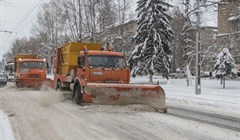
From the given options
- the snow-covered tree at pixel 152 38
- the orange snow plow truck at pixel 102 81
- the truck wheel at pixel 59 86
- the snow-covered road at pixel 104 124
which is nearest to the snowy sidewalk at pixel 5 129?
the snow-covered road at pixel 104 124

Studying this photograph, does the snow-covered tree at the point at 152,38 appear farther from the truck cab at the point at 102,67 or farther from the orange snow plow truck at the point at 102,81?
the truck cab at the point at 102,67

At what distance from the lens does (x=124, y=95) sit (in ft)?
50.7

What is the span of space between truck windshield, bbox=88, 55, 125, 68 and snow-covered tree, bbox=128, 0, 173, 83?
2153 cm

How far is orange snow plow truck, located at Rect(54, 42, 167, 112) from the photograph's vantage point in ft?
50.5

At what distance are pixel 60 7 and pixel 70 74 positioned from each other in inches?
1406

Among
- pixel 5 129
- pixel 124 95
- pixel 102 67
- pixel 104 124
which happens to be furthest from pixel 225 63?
pixel 5 129

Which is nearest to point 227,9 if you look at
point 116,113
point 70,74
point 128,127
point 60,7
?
point 70,74

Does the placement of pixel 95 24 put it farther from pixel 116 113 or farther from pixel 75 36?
pixel 116 113

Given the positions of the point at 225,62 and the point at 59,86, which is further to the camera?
the point at 225,62

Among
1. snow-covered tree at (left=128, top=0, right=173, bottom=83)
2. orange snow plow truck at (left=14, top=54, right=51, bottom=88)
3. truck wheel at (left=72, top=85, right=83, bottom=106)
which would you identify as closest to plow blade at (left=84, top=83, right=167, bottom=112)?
truck wheel at (left=72, top=85, right=83, bottom=106)

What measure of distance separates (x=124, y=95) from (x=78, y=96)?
2.29m

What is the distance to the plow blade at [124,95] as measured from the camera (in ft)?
50.4

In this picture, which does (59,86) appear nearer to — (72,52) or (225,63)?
(72,52)

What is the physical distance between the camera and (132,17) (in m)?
52.6
